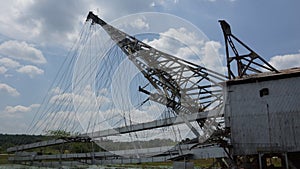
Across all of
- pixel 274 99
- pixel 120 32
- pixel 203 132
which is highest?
pixel 120 32

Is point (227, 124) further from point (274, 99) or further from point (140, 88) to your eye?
point (140, 88)

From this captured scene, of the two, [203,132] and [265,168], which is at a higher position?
[203,132]

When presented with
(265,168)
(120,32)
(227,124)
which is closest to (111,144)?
(120,32)

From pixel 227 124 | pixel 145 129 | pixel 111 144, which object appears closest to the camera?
pixel 227 124

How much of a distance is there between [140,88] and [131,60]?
230cm

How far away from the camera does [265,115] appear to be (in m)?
16.5

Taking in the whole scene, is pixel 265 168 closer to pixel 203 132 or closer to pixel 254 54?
pixel 203 132

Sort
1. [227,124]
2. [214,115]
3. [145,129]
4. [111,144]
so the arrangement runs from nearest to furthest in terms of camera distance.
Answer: [227,124] → [214,115] → [145,129] → [111,144]

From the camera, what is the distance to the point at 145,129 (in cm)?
2152

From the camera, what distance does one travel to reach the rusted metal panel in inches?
621

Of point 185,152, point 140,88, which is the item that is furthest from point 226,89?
point 140,88

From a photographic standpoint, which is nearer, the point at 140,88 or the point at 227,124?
the point at 227,124

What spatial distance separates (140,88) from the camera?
22047 millimetres

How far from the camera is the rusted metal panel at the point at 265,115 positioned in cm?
1577
